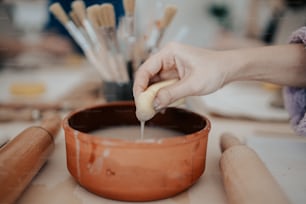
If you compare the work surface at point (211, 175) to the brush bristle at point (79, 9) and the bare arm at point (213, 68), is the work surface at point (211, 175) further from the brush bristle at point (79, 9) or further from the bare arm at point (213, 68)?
the brush bristle at point (79, 9)

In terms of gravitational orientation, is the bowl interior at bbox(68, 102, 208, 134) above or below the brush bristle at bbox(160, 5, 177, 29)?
below

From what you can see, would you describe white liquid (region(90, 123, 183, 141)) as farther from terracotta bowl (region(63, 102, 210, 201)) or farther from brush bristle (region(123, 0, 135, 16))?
brush bristle (region(123, 0, 135, 16))

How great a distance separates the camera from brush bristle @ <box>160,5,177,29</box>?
65cm

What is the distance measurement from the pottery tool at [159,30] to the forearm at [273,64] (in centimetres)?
18

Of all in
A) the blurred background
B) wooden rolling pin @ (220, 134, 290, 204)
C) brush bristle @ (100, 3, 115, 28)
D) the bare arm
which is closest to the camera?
wooden rolling pin @ (220, 134, 290, 204)

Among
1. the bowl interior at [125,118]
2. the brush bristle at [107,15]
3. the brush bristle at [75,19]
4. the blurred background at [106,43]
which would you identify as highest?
the brush bristle at [107,15]

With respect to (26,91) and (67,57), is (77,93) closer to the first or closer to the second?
(26,91)

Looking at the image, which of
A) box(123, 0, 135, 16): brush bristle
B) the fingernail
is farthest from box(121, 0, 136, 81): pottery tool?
the fingernail

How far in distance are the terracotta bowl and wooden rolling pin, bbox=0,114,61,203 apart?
Answer: 0.16 ft

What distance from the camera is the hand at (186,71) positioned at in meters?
0.47

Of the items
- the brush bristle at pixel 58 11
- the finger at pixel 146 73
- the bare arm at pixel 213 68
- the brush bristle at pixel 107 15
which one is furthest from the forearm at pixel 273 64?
the brush bristle at pixel 58 11

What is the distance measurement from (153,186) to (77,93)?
62cm

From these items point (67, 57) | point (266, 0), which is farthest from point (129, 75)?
point (266, 0)

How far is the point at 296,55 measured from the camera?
576mm
